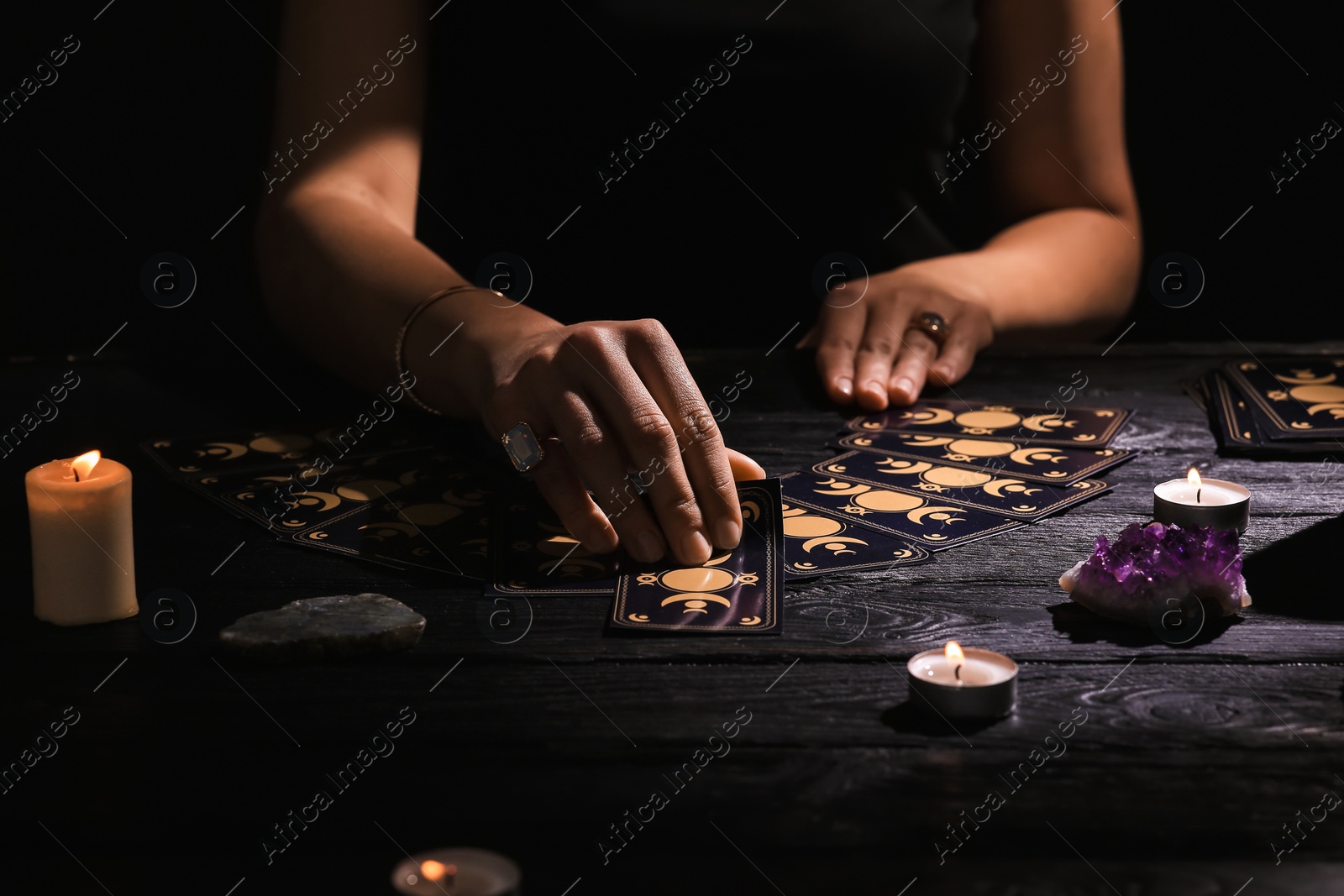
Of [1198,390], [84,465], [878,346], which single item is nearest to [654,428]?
[84,465]

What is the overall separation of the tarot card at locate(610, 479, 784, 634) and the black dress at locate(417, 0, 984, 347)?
4.03ft

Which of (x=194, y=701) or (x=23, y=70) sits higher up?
(x=23, y=70)

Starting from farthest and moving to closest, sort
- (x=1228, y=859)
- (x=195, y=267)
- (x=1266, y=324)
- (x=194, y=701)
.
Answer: (x=1266, y=324) → (x=195, y=267) → (x=194, y=701) → (x=1228, y=859)

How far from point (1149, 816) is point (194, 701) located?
0.67 meters

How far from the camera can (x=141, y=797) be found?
29.6 inches

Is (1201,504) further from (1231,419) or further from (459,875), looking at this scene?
(459,875)

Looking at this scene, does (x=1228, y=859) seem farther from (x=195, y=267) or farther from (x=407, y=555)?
(x=195, y=267)

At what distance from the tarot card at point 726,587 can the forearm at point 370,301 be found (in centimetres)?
36

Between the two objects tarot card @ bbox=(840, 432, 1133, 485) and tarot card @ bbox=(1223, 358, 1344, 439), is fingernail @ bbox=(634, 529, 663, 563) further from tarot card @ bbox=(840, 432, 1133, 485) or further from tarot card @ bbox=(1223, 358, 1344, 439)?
tarot card @ bbox=(1223, 358, 1344, 439)

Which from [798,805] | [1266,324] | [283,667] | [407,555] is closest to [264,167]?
[407,555]

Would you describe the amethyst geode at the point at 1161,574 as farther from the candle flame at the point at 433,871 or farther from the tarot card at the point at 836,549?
the candle flame at the point at 433,871

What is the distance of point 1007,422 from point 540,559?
0.73 meters

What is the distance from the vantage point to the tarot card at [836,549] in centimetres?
112

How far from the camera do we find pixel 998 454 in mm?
1446
